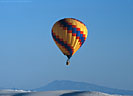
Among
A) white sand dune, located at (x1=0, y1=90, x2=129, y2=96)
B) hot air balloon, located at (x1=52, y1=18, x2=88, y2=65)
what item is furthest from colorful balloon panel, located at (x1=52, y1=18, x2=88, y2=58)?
white sand dune, located at (x1=0, y1=90, x2=129, y2=96)

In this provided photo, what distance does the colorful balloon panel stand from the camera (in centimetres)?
8262

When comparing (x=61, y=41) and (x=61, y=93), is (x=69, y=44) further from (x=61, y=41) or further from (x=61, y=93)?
(x=61, y=93)

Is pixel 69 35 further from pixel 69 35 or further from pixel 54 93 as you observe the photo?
pixel 54 93

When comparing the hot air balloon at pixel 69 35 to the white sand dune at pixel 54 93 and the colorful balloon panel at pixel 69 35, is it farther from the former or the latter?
the white sand dune at pixel 54 93

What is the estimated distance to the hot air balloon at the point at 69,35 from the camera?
82625 millimetres

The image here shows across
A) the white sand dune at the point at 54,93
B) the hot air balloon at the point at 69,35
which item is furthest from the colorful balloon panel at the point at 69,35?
the white sand dune at the point at 54,93

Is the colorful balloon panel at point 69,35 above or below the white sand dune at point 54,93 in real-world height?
above

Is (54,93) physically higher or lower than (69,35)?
lower

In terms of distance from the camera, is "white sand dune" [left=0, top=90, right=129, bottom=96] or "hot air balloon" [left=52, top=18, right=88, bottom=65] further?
"white sand dune" [left=0, top=90, right=129, bottom=96]

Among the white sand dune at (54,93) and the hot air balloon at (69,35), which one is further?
the white sand dune at (54,93)

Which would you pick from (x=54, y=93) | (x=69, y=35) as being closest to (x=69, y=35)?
(x=69, y=35)

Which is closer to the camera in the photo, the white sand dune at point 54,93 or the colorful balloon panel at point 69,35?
the colorful balloon panel at point 69,35

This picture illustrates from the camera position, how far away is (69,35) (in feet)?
272

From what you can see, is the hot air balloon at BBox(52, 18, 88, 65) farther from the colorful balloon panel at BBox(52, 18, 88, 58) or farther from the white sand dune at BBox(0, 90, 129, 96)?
the white sand dune at BBox(0, 90, 129, 96)
